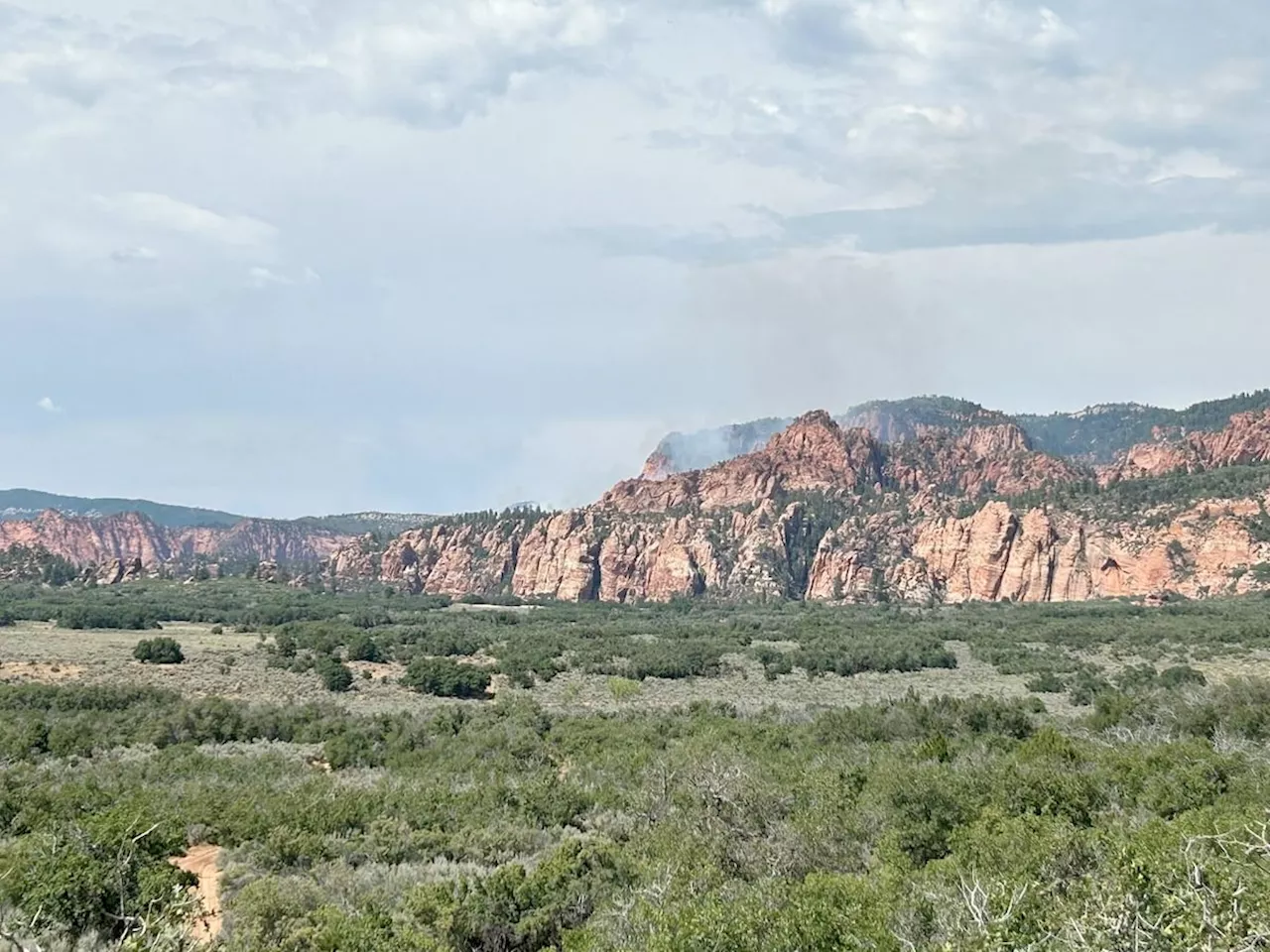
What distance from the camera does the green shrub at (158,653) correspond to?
52812 millimetres

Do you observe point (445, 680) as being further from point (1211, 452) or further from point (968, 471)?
point (968, 471)

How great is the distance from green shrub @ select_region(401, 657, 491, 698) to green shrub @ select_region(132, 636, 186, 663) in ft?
46.7

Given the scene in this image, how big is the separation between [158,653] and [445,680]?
58.9ft

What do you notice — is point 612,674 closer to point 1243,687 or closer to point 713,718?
point 713,718

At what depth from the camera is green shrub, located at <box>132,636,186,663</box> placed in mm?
52812

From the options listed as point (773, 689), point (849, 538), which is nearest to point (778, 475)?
point (849, 538)

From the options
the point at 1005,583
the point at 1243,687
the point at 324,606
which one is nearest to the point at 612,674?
the point at 1243,687

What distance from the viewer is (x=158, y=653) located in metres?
53.2

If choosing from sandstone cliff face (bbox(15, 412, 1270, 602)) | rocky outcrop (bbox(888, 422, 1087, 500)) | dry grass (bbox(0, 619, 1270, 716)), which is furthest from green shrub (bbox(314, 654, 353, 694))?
rocky outcrop (bbox(888, 422, 1087, 500))

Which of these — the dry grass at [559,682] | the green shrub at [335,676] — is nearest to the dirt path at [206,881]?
the dry grass at [559,682]

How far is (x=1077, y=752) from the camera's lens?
76.1 feet

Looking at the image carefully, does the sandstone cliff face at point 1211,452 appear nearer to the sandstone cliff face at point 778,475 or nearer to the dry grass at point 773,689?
the sandstone cliff face at point 778,475

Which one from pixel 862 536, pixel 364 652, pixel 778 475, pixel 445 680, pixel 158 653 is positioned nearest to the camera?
pixel 445 680

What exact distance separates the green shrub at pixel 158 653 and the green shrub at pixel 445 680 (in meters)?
14.2
